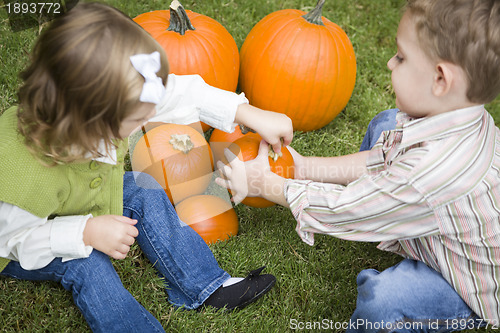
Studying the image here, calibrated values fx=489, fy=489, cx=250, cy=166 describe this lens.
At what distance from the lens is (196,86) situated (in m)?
1.89

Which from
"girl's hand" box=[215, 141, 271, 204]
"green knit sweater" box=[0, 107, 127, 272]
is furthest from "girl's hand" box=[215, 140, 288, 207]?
"green knit sweater" box=[0, 107, 127, 272]

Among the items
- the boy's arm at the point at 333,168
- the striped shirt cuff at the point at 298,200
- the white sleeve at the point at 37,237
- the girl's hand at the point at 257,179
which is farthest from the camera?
the boy's arm at the point at 333,168

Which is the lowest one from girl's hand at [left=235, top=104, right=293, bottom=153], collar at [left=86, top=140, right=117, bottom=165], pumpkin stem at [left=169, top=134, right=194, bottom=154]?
pumpkin stem at [left=169, top=134, right=194, bottom=154]

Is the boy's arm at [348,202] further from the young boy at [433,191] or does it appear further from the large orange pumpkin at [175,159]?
the large orange pumpkin at [175,159]

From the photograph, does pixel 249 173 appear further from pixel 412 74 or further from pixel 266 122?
pixel 412 74

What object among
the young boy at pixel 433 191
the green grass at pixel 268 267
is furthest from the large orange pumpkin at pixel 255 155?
the green grass at pixel 268 267

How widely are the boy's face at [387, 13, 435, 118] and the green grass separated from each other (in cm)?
81

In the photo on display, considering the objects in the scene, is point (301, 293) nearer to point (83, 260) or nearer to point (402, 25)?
point (83, 260)

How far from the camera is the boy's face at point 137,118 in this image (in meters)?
1.43

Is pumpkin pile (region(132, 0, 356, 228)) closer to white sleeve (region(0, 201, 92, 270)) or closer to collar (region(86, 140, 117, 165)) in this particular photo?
collar (region(86, 140, 117, 165))

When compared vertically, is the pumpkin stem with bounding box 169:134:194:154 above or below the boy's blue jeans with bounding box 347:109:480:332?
above

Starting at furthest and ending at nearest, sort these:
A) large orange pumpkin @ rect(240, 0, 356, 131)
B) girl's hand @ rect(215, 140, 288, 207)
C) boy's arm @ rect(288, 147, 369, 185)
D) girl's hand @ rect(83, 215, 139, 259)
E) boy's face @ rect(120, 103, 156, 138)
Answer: large orange pumpkin @ rect(240, 0, 356, 131)
boy's arm @ rect(288, 147, 369, 185)
girl's hand @ rect(215, 140, 288, 207)
girl's hand @ rect(83, 215, 139, 259)
boy's face @ rect(120, 103, 156, 138)

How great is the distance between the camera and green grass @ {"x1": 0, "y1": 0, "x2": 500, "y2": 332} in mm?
1892

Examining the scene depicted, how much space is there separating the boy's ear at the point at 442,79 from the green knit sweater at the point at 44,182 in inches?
45.0
